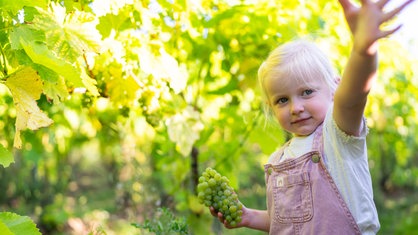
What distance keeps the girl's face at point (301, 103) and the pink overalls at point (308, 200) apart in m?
0.04

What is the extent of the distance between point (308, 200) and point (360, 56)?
497mm

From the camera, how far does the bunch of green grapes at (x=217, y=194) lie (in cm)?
154

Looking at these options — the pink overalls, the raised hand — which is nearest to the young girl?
the pink overalls

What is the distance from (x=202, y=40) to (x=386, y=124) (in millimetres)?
3822

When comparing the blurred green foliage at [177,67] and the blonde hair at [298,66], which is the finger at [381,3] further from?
the blurred green foliage at [177,67]

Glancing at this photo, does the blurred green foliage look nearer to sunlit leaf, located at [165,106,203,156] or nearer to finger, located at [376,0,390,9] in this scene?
sunlit leaf, located at [165,106,203,156]

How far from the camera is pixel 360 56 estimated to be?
1.13m

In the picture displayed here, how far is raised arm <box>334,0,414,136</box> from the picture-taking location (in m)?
1.08

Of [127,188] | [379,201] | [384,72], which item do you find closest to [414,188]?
[379,201]

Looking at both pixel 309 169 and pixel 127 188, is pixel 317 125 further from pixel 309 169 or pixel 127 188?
pixel 127 188

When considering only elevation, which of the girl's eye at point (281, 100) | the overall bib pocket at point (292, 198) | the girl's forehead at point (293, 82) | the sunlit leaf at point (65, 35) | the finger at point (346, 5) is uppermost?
the finger at point (346, 5)

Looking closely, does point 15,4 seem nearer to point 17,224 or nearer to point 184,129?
point 17,224

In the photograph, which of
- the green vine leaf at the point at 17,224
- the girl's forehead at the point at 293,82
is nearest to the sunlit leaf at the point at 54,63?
the green vine leaf at the point at 17,224

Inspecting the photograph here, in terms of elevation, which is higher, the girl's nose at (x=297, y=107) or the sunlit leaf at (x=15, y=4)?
the sunlit leaf at (x=15, y=4)
